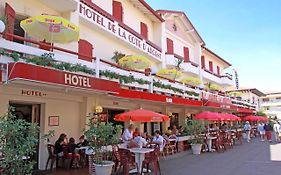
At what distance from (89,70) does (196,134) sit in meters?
8.86

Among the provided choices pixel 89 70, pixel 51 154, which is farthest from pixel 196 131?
pixel 89 70

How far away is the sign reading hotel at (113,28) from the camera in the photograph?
44.0 feet

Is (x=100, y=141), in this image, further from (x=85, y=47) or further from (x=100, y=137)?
(x=85, y=47)

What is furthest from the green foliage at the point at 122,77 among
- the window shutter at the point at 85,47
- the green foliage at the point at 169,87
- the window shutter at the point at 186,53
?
the window shutter at the point at 186,53

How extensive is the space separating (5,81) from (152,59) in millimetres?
13727

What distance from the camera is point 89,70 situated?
10.0 meters

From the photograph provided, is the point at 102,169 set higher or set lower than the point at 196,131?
lower

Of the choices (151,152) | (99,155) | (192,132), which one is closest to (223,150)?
(192,132)

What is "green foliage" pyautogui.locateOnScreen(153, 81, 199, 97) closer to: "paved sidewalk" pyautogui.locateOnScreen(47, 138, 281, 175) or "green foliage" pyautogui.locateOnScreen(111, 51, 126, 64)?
"green foliage" pyautogui.locateOnScreen(111, 51, 126, 64)

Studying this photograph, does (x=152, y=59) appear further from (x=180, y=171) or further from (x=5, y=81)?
(x=5, y=81)

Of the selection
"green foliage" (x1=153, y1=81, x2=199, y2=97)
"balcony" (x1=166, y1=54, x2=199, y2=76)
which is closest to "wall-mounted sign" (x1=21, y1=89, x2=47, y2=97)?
"green foliage" (x1=153, y1=81, x2=199, y2=97)

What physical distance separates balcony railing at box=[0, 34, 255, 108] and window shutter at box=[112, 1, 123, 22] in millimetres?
4508

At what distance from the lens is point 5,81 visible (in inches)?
291

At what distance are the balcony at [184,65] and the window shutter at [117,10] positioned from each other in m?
6.02
